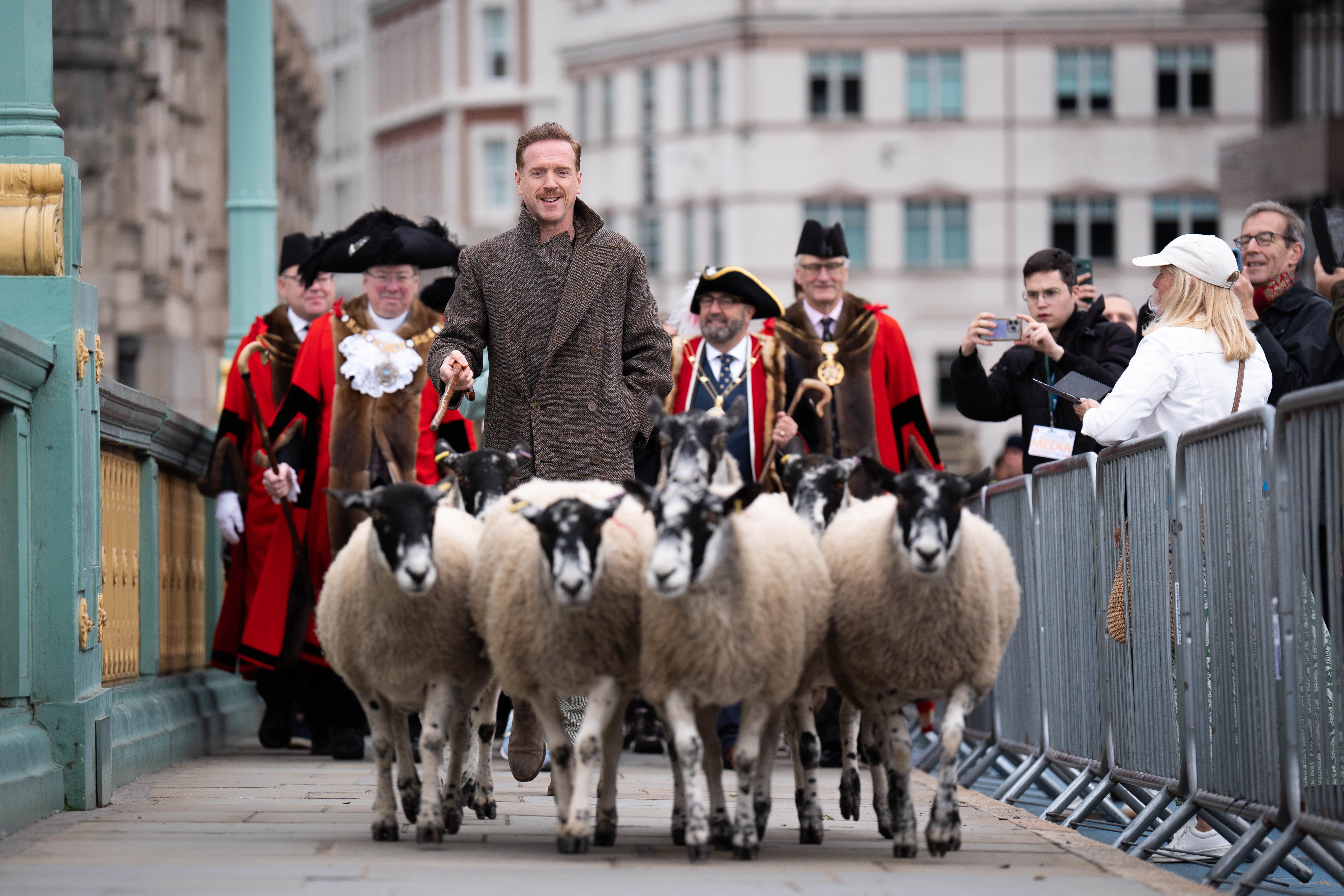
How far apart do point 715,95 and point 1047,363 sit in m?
51.5

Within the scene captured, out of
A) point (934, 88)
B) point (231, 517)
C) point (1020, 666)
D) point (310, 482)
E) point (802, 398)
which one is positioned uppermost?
point (934, 88)

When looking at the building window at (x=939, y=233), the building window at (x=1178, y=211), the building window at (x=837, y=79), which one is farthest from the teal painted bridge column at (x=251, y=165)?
the building window at (x=1178, y=211)

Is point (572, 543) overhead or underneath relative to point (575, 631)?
overhead

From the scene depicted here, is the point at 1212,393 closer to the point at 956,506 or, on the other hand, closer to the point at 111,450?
the point at 956,506

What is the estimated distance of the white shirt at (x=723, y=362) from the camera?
10.8 m

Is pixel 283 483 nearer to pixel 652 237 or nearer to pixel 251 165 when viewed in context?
pixel 251 165

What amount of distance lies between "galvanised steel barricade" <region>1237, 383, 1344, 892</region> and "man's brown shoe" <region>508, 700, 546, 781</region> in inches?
120

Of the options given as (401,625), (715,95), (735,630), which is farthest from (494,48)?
(735,630)

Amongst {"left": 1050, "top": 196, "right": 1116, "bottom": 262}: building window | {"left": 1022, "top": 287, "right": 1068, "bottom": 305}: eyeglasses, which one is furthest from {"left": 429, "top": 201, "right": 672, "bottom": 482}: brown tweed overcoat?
{"left": 1050, "top": 196, "right": 1116, "bottom": 262}: building window

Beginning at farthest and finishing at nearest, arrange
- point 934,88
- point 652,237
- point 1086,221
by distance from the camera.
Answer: point 652,237, point 934,88, point 1086,221

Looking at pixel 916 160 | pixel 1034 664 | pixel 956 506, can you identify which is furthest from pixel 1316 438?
pixel 916 160

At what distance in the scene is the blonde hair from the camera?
8.50 m

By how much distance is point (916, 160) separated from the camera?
59.8m

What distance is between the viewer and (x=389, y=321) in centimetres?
1093
